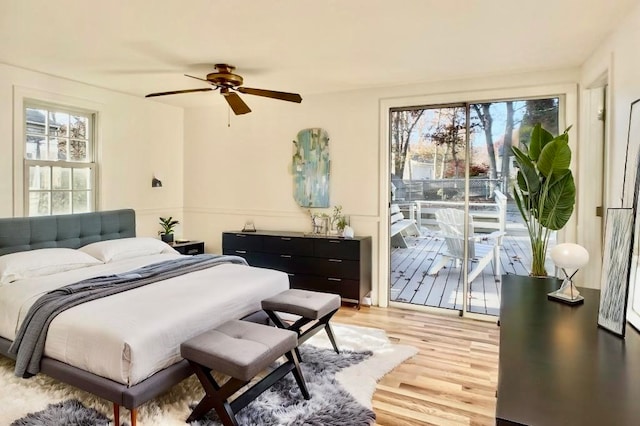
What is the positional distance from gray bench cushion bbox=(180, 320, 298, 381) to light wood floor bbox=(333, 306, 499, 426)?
0.77 meters

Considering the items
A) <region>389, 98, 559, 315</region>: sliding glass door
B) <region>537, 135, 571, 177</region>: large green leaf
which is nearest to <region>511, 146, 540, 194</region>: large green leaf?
<region>537, 135, 571, 177</region>: large green leaf

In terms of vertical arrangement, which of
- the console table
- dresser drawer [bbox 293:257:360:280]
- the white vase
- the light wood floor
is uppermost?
the white vase

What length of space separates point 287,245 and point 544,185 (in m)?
2.76

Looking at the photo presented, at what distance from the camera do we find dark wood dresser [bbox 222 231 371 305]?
14.6 feet

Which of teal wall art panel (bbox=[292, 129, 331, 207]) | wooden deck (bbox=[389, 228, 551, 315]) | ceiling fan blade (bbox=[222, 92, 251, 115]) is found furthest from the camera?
teal wall art panel (bbox=[292, 129, 331, 207])

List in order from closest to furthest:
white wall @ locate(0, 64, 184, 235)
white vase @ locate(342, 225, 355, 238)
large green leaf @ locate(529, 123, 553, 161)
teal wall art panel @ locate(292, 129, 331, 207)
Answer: large green leaf @ locate(529, 123, 553, 161) < white wall @ locate(0, 64, 184, 235) < white vase @ locate(342, 225, 355, 238) < teal wall art panel @ locate(292, 129, 331, 207)

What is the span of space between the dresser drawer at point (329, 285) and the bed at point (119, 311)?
1.02m

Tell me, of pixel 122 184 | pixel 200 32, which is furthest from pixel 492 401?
pixel 122 184

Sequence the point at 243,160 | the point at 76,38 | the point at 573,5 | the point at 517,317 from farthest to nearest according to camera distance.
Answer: the point at 243,160
the point at 76,38
the point at 573,5
the point at 517,317

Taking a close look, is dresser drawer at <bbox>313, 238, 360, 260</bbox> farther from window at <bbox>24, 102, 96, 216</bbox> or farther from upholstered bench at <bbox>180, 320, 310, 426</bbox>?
window at <bbox>24, 102, 96, 216</bbox>

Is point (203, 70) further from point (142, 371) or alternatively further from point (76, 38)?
point (142, 371)

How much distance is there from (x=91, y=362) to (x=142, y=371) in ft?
1.06

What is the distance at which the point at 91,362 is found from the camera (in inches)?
87.9

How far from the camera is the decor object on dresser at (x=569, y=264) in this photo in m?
2.13
